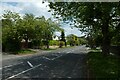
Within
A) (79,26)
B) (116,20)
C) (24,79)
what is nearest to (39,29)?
(79,26)

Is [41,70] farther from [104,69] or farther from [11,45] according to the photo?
[11,45]

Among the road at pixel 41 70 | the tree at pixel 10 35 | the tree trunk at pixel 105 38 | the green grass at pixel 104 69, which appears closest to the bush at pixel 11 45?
the tree at pixel 10 35

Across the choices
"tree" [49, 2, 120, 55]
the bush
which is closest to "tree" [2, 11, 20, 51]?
the bush

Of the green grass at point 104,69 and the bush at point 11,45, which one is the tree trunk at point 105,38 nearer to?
the green grass at point 104,69

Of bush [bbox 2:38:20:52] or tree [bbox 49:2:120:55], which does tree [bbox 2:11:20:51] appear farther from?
tree [bbox 49:2:120:55]

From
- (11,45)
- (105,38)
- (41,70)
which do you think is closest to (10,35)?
(11,45)

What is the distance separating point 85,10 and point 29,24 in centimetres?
3643

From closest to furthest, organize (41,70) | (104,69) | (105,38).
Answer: (104,69) < (41,70) < (105,38)

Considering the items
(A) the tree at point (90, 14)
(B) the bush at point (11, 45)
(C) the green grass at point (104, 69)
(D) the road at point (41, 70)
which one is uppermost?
(A) the tree at point (90, 14)

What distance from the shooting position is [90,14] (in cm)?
1950

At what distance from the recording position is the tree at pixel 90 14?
629 inches

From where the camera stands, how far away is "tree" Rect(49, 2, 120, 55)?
52.4 feet

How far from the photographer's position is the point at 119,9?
1416 centimetres

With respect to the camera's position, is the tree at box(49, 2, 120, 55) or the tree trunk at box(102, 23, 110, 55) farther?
the tree trunk at box(102, 23, 110, 55)
